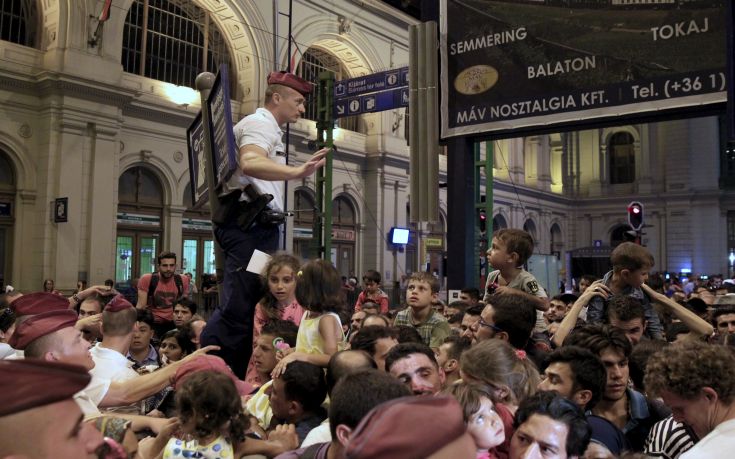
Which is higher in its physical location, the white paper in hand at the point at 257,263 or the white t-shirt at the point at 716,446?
the white paper in hand at the point at 257,263

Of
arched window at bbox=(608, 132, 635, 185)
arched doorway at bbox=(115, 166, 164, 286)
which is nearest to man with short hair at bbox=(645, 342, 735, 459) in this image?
arched doorway at bbox=(115, 166, 164, 286)

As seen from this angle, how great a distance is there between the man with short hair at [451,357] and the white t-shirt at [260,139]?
1.44m

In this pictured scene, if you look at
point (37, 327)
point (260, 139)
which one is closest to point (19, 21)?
point (260, 139)

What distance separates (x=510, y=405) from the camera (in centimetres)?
304

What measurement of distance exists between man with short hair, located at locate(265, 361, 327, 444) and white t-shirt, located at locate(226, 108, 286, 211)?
1237mm

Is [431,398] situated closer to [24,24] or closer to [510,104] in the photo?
[510,104]

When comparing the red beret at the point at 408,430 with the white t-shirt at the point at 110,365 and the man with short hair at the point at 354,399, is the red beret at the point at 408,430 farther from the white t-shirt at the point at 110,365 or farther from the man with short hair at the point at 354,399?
the white t-shirt at the point at 110,365

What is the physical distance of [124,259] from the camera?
1897cm

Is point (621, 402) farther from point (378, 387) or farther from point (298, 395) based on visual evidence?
point (378, 387)

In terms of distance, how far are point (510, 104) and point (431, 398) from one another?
20.1ft

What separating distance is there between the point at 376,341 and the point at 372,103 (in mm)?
11548

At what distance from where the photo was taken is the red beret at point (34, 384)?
1291 millimetres

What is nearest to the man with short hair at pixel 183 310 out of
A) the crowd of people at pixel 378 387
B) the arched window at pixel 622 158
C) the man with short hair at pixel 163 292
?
the man with short hair at pixel 163 292

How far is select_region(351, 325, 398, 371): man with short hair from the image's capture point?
3.92 metres
